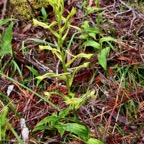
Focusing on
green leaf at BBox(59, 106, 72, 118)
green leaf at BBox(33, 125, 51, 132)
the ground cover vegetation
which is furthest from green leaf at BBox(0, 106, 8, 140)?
green leaf at BBox(59, 106, 72, 118)

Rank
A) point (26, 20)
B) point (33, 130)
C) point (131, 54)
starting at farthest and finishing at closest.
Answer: point (26, 20) < point (131, 54) < point (33, 130)

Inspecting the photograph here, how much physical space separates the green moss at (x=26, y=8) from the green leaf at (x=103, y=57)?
672 mm

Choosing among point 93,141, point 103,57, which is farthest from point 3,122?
point 103,57

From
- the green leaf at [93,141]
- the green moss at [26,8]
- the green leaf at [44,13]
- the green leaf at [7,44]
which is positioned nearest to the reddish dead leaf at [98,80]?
the green leaf at [93,141]

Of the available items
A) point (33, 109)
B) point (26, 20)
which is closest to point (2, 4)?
point (26, 20)

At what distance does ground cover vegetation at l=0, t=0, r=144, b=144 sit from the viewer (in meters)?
1.80

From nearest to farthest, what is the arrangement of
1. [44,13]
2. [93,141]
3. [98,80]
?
[93,141]
[98,80]
[44,13]

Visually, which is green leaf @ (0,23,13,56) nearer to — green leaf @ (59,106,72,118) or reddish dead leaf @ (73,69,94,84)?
reddish dead leaf @ (73,69,94,84)

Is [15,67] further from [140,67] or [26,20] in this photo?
[140,67]

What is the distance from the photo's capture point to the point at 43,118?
6.42 feet

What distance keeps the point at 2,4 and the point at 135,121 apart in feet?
4.69

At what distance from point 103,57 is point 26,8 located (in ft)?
2.62

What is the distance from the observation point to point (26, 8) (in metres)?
2.59

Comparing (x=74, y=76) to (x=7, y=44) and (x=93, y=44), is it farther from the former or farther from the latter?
(x=7, y=44)
